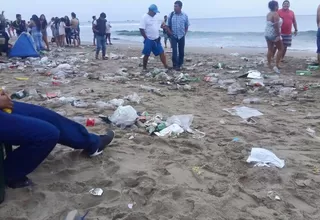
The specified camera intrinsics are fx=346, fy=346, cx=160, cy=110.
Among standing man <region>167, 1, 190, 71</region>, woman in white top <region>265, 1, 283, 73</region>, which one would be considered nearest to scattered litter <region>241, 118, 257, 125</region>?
woman in white top <region>265, 1, 283, 73</region>

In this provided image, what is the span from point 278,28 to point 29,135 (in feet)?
20.9

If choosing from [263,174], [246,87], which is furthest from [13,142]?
[246,87]

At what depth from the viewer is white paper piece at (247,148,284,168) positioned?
9.36 ft

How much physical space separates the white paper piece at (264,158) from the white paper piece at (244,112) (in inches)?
50.5

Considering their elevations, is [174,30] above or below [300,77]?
above

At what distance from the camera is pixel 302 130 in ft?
12.3

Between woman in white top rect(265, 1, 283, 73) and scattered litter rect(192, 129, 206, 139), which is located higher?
woman in white top rect(265, 1, 283, 73)

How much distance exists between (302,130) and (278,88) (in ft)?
7.04

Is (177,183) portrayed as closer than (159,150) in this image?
Yes

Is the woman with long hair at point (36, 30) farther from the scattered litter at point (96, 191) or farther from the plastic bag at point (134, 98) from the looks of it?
the scattered litter at point (96, 191)

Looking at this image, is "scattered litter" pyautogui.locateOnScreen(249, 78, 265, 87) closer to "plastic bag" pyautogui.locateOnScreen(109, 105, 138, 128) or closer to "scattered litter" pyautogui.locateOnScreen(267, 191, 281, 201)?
"plastic bag" pyautogui.locateOnScreen(109, 105, 138, 128)

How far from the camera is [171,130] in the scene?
357 centimetres

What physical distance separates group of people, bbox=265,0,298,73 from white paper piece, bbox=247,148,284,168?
4808 mm

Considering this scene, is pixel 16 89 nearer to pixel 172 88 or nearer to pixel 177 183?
pixel 172 88
